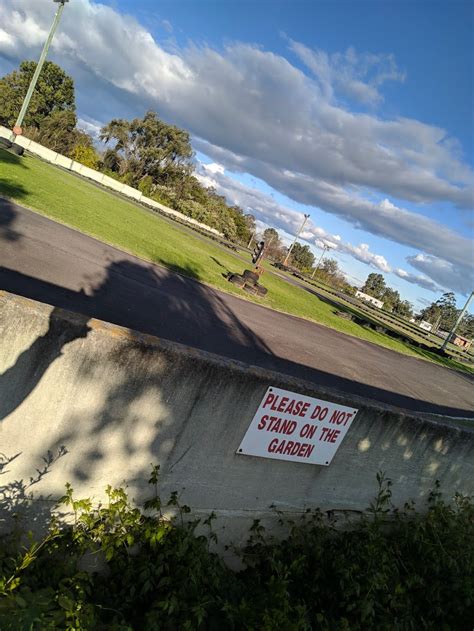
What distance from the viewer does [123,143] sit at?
6788 centimetres

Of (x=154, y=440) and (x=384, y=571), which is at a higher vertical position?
(x=154, y=440)

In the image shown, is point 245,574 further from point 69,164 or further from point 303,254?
point 303,254

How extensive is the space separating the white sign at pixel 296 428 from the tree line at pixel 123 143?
5857cm

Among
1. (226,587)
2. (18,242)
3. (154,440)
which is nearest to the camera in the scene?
(154,440)

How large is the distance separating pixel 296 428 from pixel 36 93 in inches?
2887

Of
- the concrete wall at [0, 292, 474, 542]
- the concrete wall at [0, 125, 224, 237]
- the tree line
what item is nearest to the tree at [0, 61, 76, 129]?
the tree line

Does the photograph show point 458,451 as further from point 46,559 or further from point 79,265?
point 79,265

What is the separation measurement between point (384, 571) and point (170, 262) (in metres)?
12.7

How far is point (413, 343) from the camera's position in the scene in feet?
95.7

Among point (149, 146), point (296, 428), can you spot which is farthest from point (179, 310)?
point (149, 146)

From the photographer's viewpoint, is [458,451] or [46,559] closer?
[46,559]

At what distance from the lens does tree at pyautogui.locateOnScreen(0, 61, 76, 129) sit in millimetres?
60250

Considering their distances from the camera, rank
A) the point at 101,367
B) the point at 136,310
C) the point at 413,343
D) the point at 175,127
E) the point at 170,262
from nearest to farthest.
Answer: the point at 101,367 → the point at 136,310 → the point at 170,262 → the point at 413,343 → the point at 175,127

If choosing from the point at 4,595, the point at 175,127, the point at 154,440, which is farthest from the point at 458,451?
the point at 175,127
